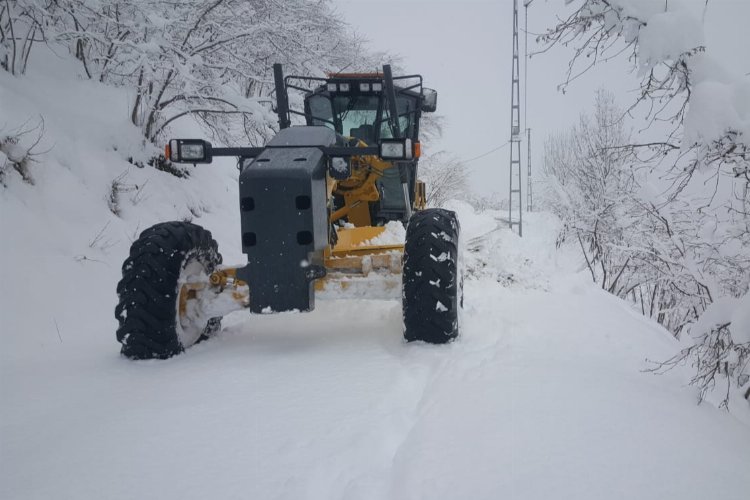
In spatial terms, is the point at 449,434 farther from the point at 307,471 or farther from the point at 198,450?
the point at 198,450

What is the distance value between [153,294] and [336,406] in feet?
4.80

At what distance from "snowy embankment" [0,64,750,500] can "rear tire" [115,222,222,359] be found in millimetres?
133

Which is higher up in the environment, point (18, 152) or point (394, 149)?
point (18, 152)

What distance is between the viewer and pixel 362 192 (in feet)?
14.6

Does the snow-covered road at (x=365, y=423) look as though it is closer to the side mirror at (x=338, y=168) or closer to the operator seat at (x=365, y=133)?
the side mirror at (x=338, y=168)

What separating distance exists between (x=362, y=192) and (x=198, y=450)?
2929 mm

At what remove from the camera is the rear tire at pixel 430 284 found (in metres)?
3.08

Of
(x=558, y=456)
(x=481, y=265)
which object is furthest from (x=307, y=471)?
(x=481, y=265)

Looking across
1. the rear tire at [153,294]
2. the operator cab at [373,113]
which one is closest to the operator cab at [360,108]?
the operator cab at [373,113]

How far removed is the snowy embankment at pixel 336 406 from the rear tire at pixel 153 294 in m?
0.13

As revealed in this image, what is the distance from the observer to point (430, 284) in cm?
306

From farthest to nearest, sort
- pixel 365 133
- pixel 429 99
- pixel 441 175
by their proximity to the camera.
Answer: pixel 441 175 < pixel 365 133 < pixel 429 99

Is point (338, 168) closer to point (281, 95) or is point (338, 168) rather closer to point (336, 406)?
point (281, 95)

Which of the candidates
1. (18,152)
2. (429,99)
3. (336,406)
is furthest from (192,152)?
(18,152)
